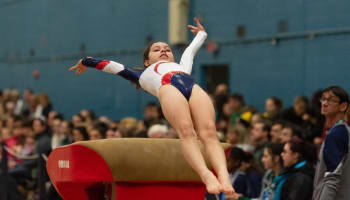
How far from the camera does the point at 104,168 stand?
477cm

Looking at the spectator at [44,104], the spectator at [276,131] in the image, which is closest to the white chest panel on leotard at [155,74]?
the spectator at [276,131]

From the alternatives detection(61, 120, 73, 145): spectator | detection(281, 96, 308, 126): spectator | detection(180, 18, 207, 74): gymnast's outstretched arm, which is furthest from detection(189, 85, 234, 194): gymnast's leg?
detection(61, 120, 73, 145): spectator

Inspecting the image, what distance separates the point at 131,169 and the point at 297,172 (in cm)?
222

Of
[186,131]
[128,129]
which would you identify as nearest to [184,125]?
[186,131]

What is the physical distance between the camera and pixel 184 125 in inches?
188

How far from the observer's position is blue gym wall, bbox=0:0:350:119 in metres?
10.3

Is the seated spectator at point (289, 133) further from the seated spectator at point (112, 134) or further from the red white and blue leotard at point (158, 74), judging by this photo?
the seated spectator at point (112, 134)

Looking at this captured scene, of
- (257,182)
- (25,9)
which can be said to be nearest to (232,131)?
(257,182)

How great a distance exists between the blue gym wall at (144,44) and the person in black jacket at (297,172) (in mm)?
3612

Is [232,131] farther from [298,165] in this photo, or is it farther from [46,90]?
[46,90]

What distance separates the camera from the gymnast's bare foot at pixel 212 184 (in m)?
4.33

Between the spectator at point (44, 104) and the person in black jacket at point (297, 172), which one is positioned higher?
the spectator at point (44, 104)

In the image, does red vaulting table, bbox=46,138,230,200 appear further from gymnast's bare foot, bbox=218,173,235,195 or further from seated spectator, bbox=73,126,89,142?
seated spectator, bbox=73,126,89,142

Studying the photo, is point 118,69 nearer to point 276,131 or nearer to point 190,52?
point 190,52
